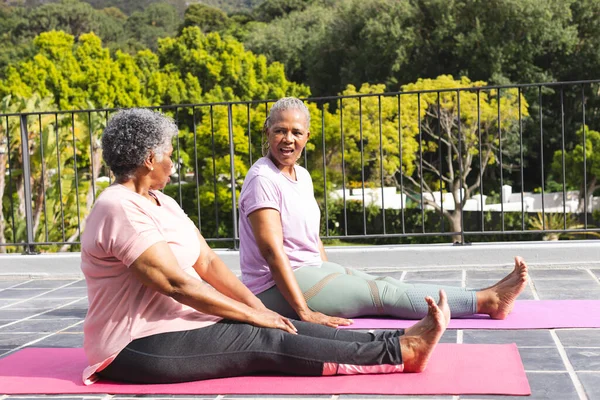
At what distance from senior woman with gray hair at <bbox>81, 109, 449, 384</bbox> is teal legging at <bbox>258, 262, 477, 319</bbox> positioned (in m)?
0.72

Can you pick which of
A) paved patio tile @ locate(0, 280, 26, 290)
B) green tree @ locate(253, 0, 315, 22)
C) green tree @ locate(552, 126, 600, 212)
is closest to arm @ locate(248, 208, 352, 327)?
paved patio tile @ locate(0, 280, 26, 290)

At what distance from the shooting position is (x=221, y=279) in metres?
2.82

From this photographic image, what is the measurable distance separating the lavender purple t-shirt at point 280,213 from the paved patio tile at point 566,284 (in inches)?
63.7

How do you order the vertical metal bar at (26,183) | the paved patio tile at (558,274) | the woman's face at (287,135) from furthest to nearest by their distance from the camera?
the vertical metal bar at (26,183)
the paved patio tile at (558,274)
the woman's face at (287,135)

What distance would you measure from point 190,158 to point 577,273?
23.2 meters

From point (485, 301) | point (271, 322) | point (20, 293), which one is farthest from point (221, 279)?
point (20, 293)

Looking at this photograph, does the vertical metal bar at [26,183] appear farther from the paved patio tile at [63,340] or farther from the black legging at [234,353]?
the black legging at [234,353]

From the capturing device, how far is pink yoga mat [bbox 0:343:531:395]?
246 cm

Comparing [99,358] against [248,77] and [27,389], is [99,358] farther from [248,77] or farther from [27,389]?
[248,77]

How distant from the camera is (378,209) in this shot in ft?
79.2

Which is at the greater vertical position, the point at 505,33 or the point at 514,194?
the point at 505,33

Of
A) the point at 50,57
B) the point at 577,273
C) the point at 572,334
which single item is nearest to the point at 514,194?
the point at 50,57

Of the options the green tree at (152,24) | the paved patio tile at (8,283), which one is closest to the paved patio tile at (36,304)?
the paved patio tile at (8,283)

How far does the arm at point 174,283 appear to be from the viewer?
8.06 ft
